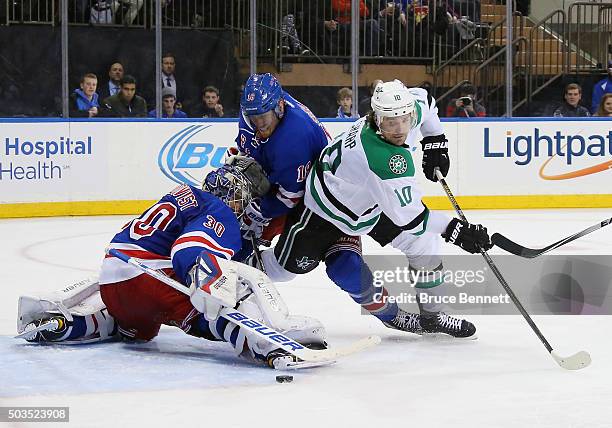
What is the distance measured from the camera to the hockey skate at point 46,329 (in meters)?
4.38

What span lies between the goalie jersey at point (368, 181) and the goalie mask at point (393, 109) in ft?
0.18

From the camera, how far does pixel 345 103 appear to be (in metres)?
10.1

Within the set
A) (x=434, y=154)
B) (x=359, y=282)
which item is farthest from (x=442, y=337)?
(x=434, y=154)

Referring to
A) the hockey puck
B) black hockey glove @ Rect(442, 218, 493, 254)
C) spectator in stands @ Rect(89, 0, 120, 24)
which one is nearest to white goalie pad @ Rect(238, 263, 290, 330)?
the hockey puck

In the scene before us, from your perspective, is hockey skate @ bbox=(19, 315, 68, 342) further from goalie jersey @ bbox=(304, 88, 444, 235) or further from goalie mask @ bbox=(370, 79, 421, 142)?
goalie mask @ bbox=(370, 79, 421, 142)

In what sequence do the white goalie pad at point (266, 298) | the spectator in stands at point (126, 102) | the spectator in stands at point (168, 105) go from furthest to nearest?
the spectator in stands at point (168, 105) → the spectator in stands at point (126, 102) → the white goalie pad at point (266, 298)

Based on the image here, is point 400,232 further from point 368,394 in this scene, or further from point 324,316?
point 368,394

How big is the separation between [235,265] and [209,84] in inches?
235

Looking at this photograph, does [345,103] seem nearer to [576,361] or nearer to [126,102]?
[126,102]

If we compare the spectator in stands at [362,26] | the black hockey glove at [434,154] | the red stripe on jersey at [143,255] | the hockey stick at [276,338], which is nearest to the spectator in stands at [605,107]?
the spectator in stands at [362,26]

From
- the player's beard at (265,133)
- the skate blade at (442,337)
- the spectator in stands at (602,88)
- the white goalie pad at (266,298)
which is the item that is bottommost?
the skate blade at (442,337)

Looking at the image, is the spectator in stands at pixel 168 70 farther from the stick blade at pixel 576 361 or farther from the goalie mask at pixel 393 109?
the stick blade at pixel 576 361

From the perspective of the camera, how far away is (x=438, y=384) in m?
3.81

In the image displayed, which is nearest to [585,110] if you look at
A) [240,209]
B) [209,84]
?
[209,84]
